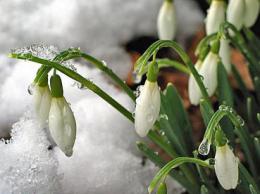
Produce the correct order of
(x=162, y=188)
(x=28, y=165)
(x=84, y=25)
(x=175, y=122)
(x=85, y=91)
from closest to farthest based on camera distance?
(x=162, y=188)
(x=28, y=165)
(x=175, y=122)
(x=85, y=91)
(x=84, y=25)

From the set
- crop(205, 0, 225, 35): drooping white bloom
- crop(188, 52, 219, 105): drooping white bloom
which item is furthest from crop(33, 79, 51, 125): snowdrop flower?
crop(205, 0, 225, 35): drooping white bloom

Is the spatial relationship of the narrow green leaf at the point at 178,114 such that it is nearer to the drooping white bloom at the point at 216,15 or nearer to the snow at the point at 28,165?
the drooping white bloom at the point at 216,15

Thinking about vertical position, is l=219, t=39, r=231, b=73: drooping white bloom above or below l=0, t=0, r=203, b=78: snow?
below

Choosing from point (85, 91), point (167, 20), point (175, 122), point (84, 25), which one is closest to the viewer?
point (175, 122)

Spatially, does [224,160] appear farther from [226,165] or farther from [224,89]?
[224,89]

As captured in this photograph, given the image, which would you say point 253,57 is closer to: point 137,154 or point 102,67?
point 137,154

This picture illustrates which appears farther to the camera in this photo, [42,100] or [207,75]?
[207,75]

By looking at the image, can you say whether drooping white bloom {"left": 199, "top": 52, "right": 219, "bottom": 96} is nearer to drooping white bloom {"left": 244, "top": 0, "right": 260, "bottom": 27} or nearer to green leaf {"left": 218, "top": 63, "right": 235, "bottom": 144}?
green leaf {"left": 218, "top": 63, "right": 235, "bottom": 144}

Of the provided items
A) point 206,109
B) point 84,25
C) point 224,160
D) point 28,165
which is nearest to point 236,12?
point 206,109
